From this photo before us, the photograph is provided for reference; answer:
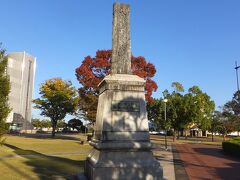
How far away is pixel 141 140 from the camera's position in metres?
8.86

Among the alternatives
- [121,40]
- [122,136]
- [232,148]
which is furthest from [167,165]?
[232,148]

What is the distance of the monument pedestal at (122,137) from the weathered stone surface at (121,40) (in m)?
0.57

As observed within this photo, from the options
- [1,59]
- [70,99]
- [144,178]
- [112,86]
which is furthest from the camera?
[70,99]

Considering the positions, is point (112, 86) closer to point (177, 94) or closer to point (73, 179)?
point (73, 179)

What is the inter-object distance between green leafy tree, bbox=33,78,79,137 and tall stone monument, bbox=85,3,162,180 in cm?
3738

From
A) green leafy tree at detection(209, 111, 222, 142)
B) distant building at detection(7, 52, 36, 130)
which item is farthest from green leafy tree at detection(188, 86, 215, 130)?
distant building at detection(7, 52, 36, 130)

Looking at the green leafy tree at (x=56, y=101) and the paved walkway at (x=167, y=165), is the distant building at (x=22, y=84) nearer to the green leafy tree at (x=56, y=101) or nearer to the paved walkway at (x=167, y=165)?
the green leafy tree at (x=56, y=101)

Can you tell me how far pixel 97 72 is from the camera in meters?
32.1

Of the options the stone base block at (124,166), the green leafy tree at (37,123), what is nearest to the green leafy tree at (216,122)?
the stone base block at (124,166)

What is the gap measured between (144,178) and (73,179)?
3.41 metres

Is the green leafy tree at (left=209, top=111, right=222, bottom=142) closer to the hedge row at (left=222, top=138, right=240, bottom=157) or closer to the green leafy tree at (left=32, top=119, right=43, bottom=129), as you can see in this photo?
the hedge row at (left=222, top=138, right=240, bottom=157)

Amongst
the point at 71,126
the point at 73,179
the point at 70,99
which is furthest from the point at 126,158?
the point at 71,126

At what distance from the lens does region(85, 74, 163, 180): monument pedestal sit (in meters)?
8.22

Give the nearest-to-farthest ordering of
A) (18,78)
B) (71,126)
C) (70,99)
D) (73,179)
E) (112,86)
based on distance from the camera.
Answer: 1. (112,86)
2. (73,179)
3. (70,99)
4. (71,126)
5. (18,78)
